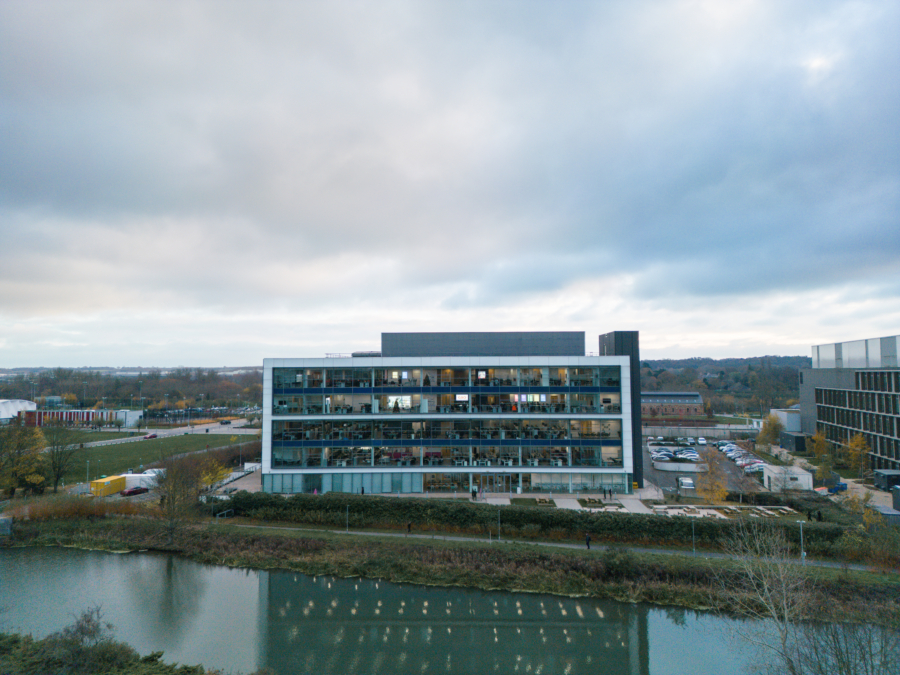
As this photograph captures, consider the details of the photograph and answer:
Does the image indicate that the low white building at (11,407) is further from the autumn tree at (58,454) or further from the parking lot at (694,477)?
the parking lot at (694,477)

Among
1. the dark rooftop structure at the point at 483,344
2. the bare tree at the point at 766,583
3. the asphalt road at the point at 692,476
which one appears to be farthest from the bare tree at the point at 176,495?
the asphalt road at the point at 692,476

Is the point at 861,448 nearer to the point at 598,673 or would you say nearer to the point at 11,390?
the point at 598,673

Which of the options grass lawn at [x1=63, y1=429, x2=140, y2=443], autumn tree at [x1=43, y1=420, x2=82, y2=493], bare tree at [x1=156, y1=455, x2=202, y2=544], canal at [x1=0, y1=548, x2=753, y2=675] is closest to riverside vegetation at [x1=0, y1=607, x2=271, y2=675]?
canal at [x1=0, y1=548, x2=753, y2=675]

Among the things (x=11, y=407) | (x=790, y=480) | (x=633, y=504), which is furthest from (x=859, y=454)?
(x=11, y=407)

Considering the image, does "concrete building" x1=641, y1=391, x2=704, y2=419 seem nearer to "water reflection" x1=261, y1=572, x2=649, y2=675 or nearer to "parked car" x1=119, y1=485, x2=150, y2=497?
"water reflection" x1=261, y1=572, x2=649, y2=675

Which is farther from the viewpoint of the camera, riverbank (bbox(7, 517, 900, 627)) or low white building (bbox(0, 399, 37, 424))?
low white building (bbox(0, 399, 37, 424))

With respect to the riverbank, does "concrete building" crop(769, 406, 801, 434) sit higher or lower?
higher
